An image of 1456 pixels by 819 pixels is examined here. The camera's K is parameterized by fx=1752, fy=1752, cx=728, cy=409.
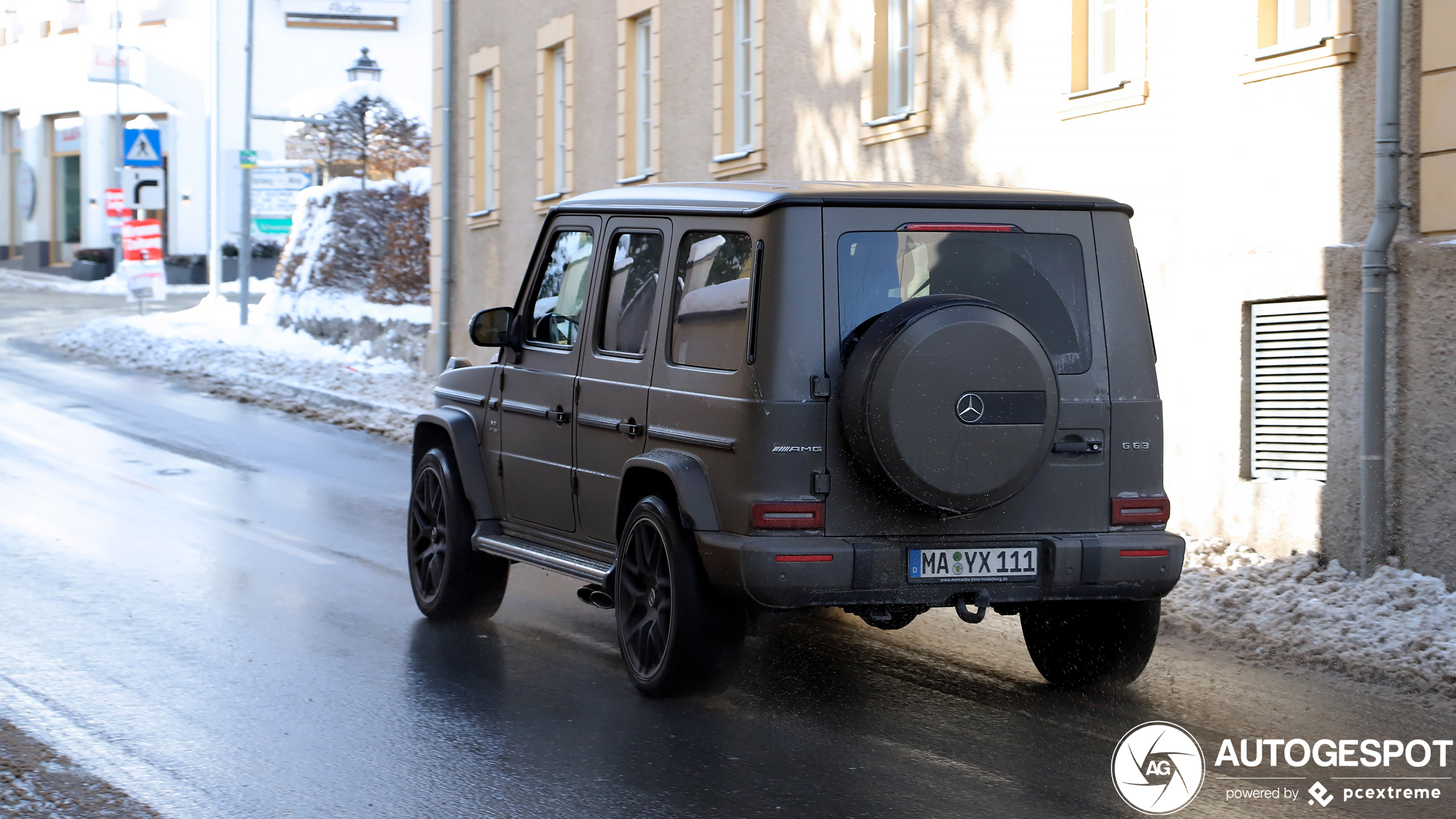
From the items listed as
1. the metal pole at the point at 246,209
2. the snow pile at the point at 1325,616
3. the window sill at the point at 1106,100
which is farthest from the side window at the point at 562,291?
the metal pole at the point at 246,209

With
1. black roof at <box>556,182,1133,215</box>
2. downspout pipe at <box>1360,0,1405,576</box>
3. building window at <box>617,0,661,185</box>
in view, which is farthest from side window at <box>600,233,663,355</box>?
building window at <box>617,0,661,185</box>

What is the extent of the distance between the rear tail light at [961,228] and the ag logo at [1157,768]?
188 cm

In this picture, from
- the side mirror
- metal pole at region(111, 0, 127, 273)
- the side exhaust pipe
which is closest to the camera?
the side exhaust pipe

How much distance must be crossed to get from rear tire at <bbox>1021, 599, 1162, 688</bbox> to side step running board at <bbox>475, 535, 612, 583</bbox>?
→ 5.80ft

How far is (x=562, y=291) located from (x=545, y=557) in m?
1.21

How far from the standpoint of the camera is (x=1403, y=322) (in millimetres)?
9438

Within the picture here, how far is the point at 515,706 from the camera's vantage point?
6668mm

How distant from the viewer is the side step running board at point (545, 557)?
7230 mm

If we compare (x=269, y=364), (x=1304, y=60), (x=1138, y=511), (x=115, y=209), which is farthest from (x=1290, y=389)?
(x=115, y=209)

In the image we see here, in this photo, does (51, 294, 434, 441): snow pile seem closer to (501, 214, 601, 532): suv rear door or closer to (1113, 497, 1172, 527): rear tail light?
(501, 214, 601, 532): suv rear door

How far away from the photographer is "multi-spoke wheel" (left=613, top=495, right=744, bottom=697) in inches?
254

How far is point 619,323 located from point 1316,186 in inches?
196

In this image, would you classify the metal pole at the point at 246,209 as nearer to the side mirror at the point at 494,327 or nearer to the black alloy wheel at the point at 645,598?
the side mirror at the point at 494,327

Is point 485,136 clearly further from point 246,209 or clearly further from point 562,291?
point 562,291
